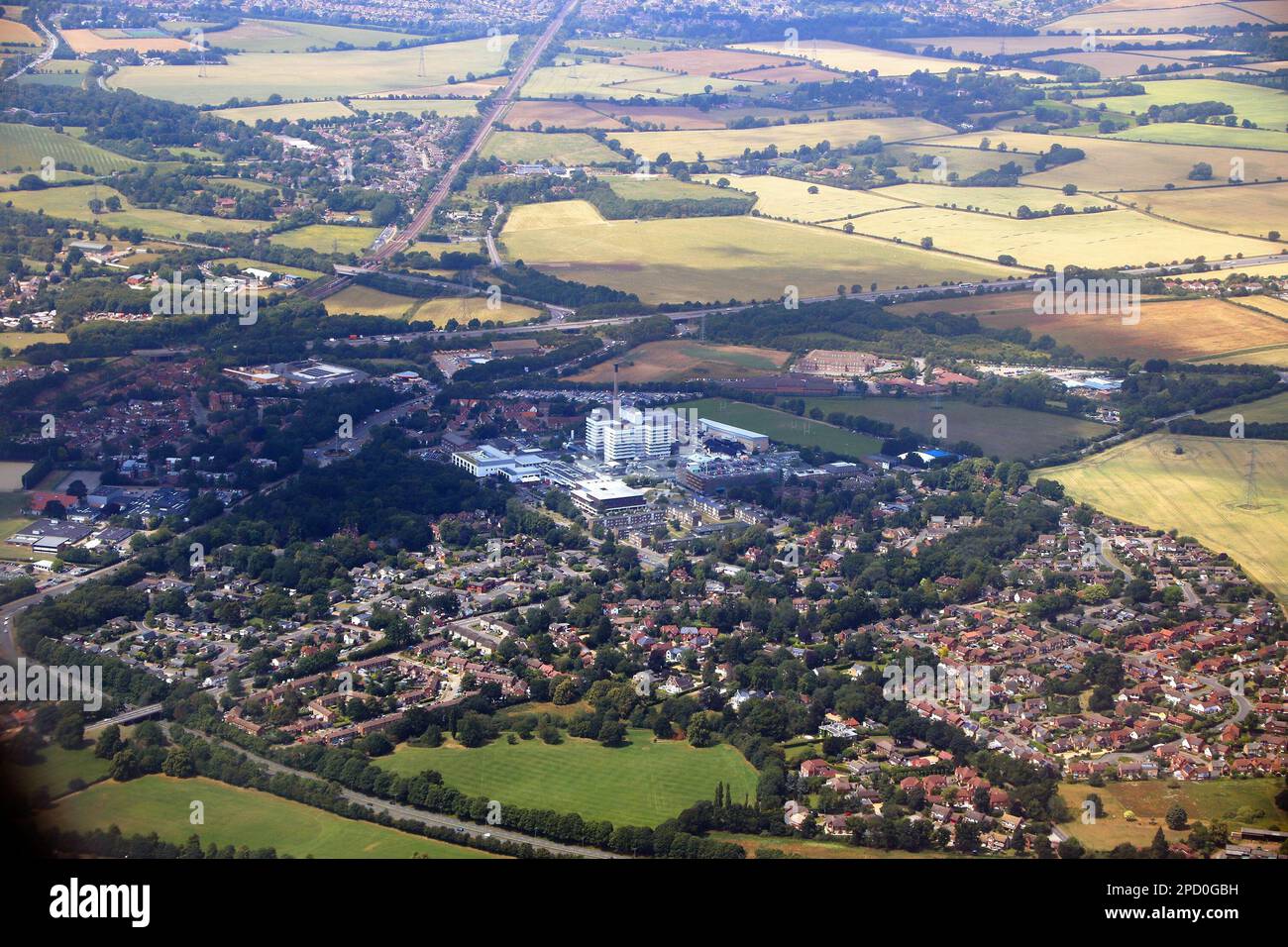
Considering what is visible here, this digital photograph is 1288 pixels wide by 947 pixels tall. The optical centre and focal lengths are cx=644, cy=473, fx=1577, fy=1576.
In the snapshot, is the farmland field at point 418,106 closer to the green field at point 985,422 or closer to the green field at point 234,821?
the green field at point 985,422

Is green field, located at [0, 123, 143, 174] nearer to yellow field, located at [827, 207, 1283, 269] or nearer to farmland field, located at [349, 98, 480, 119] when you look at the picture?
farmland field, located at [349, 98, 480, 119]

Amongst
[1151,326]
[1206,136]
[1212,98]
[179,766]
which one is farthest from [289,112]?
[179,766]

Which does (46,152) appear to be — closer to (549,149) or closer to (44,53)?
(44,53)

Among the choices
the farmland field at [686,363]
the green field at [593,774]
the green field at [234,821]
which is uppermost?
the farmland field at [686,363]

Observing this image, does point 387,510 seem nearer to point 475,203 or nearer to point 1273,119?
point 475,203

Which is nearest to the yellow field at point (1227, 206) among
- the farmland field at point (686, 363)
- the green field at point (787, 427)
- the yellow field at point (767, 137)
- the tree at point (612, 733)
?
the yellow field at point (767, 137)

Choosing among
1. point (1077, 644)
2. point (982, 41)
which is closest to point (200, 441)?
point (1077, 644)

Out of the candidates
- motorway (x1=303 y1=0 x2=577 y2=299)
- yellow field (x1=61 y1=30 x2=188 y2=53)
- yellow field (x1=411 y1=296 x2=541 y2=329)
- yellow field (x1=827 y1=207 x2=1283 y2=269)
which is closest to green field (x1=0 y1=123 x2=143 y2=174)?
motorway (x1=303 y1=0 x2=577 y2=299)
